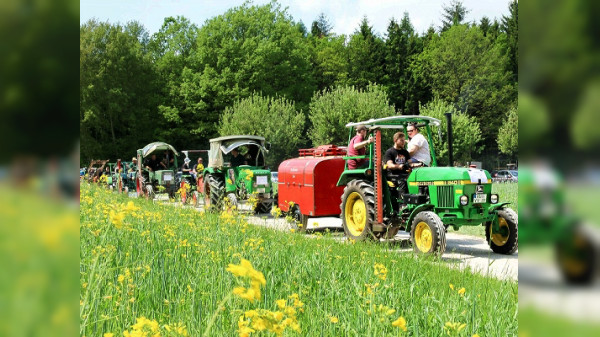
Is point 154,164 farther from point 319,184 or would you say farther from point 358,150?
point 358,150

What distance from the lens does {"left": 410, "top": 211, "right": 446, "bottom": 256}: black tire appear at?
7.01 meters

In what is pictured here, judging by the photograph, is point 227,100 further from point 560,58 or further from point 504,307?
point 560,58

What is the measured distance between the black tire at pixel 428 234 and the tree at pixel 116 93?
38.3 metres

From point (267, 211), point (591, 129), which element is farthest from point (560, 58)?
point (267, 211)

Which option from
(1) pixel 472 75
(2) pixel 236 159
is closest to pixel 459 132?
(1) pixel 472 75

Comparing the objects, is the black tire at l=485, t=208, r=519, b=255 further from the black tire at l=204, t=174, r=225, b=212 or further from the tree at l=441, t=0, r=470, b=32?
the tree at l=441, t=0, r=470, b=32

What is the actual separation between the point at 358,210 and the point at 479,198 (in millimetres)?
1981

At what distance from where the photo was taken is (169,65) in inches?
1949

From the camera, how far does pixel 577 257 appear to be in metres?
0.42

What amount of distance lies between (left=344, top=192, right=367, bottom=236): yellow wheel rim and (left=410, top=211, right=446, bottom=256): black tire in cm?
121

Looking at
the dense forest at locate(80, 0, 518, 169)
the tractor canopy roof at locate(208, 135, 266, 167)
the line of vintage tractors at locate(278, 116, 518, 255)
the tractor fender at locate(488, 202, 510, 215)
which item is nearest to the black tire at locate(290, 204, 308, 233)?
the line of vintage tractors at locate(278, 116, 518, 255)

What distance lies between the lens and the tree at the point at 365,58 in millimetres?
50281

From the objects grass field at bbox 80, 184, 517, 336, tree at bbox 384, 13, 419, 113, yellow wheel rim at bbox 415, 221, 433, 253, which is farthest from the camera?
tree at bbox 384, 13, 419, 113

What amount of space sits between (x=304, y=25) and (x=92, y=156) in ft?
122
